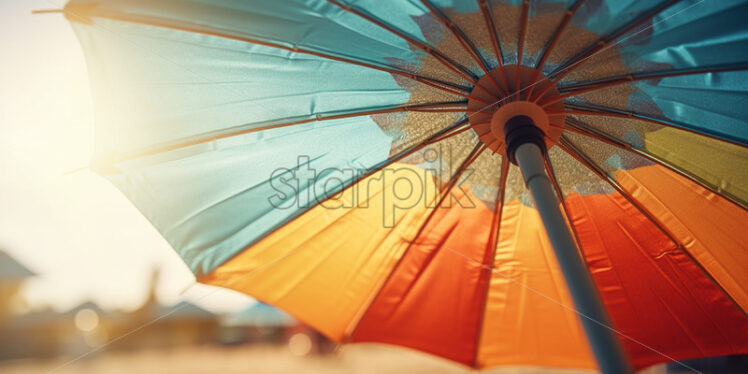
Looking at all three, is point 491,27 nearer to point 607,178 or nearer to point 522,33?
point 522,33

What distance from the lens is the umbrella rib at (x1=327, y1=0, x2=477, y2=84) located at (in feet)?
3.40

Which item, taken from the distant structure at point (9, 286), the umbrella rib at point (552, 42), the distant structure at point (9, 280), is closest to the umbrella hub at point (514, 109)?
the umbrella rib at point (552, 42)

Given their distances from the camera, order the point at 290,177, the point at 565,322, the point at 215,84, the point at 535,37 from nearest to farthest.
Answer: the point at 535,37 < the point at 215,84 < the point at 290,177 < the point at 565,322

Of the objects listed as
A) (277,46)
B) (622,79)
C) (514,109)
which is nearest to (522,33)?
(514,109)

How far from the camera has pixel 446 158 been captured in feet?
4.64

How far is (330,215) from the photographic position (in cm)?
140

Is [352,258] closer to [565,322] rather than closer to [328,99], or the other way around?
[328,99]

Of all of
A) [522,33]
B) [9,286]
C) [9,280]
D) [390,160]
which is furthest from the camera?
[9,280]

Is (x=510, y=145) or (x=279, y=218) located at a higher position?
(x=510, y=145)

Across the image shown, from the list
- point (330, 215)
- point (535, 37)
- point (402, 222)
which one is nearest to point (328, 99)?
point (330, 215)

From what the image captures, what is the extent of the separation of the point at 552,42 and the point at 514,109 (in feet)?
0.69

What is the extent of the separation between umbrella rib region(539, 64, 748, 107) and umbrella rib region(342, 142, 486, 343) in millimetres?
295

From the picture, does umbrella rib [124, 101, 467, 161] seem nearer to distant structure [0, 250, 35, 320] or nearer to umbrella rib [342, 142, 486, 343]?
umbrella rib [342, 142, 486, 343]

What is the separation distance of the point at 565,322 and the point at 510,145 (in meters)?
0.86
